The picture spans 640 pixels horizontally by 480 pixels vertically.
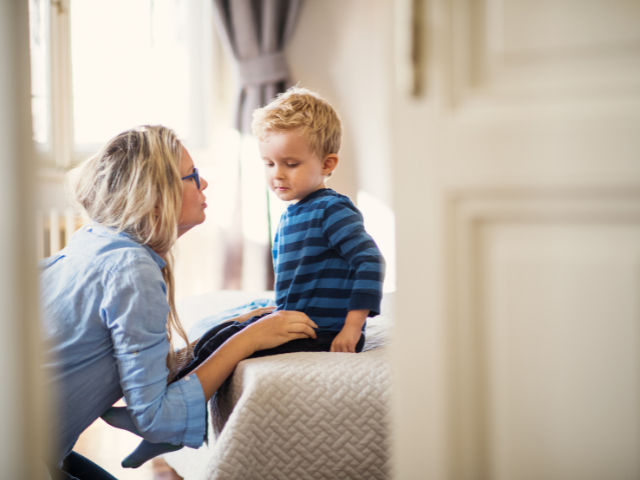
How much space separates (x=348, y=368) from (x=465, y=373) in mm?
432

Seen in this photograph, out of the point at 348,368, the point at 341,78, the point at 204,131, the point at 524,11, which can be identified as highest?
the point at 341,78

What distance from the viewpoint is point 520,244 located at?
56cm

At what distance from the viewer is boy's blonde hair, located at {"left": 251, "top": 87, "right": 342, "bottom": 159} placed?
51.4 inches

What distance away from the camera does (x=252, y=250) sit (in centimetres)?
279

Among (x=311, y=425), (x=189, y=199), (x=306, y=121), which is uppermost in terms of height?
(x=306, y=121)

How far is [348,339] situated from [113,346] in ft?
1.54

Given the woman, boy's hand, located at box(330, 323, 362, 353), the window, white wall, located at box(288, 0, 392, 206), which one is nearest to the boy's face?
the woman

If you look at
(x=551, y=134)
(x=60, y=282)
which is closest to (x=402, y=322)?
(x=551, y=134)

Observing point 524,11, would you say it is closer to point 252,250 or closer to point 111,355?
point 111,355

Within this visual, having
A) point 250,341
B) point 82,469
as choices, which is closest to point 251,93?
point 250,341

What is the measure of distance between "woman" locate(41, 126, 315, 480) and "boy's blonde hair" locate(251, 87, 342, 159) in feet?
0.89

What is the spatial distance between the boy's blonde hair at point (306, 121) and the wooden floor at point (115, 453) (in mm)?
967

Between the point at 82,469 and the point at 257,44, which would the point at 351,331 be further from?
the point at 257,44

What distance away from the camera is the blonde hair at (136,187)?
3.48 ft
